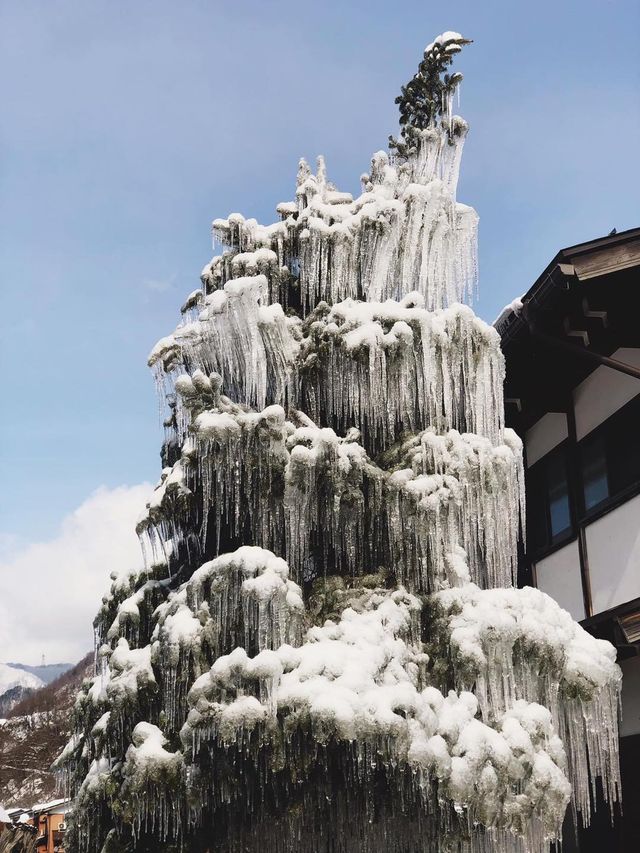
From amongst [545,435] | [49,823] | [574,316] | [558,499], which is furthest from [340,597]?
[49,823]

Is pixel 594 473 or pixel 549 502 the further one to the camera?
pixel 549 502

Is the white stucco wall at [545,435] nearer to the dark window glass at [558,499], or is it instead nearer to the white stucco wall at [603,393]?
the dark window glass at [558,499]

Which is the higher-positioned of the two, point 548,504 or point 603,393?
point 603,393

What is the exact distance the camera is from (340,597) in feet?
19.7

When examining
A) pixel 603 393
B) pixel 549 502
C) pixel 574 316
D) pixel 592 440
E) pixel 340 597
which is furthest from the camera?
pixel 549 502

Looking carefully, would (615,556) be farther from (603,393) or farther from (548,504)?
(548,504)

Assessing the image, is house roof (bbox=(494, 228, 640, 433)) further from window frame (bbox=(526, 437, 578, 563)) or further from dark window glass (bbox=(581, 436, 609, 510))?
dark window glass (bbox=(581, 436, 609, 510))

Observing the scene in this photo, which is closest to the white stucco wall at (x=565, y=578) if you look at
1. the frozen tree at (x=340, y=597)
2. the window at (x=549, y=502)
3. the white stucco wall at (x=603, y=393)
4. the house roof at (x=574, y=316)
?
the window at (x=549, y=502)

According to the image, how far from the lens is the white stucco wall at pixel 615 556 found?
7797 millimetres

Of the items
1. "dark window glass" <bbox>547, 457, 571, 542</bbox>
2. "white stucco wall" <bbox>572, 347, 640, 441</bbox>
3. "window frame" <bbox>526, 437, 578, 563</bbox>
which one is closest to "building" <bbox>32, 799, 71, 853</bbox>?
"window frame" <bbox>526, 437, 578, 563</bbox>

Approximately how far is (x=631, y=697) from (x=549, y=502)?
8.73ft

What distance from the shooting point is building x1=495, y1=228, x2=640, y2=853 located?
779 centimetres

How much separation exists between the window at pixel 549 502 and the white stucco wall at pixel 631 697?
1675 millimetres

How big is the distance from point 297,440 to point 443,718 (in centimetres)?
196
